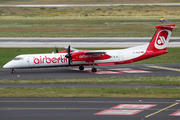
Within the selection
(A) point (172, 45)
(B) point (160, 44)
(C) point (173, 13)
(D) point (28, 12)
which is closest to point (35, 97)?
(B) point (160, 44)

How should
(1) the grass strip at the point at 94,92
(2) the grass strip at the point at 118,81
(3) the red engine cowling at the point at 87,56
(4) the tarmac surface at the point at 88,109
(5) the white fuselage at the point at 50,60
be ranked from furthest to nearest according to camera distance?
1. (3) the red engine cowling at the point at 87,56
2. (5) the white fuselage at the point at 50,60
3. (2) the grass strip at the point at 118,81
4. (1) the grass strip at the point at 94,92
5. (4) the tarmac surface at the point at 88,109

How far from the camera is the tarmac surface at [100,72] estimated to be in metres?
33.2

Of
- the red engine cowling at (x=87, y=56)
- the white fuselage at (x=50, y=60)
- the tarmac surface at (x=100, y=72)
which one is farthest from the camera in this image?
the red engine cowling at (x=87, y=56)

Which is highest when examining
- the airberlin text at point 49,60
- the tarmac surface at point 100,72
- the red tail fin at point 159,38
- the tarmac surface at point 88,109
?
the red tail fin at point 159,38

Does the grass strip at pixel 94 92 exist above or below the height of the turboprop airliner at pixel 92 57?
below

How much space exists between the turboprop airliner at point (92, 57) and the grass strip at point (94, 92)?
10.4m

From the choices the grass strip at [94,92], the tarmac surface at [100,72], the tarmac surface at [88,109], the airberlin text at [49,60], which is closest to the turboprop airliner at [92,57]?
the airberlin text at [49,60]

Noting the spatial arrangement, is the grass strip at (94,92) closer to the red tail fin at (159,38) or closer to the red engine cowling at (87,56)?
the red engine cowling at (87,56)

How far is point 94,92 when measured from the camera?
2423cm

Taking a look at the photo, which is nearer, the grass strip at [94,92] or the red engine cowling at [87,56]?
the grass strip at [94,92]

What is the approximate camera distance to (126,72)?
1403 inches

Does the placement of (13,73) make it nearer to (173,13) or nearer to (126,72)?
(126,72)

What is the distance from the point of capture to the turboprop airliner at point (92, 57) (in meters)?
35.6

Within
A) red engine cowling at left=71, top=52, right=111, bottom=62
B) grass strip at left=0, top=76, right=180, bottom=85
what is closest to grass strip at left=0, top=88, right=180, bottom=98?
grass strip at left=0, top=76, right=180, bottom=85
